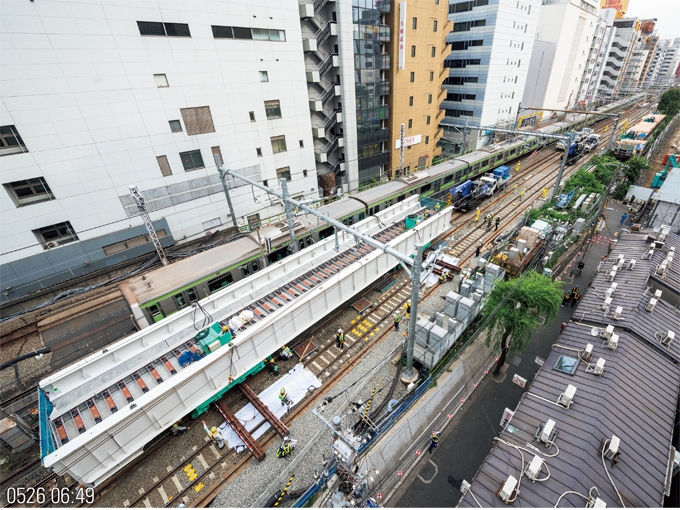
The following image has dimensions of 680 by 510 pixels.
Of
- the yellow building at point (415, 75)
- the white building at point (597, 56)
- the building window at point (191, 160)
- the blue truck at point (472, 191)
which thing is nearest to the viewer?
the building window at point (191, 160)

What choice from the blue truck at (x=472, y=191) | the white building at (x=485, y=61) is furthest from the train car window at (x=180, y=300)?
the white building at (x=485, y=61)

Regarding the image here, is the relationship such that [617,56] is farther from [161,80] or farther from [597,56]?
[161,80]

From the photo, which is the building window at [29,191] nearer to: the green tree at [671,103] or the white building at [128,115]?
the white building at [128,115]

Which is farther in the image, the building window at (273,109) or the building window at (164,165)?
the building window at (273,109)

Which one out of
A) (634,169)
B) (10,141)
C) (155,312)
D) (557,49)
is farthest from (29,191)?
(557,49)

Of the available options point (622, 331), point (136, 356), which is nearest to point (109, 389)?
point (136, 356)

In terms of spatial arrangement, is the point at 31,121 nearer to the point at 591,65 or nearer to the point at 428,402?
the point at 428,402
